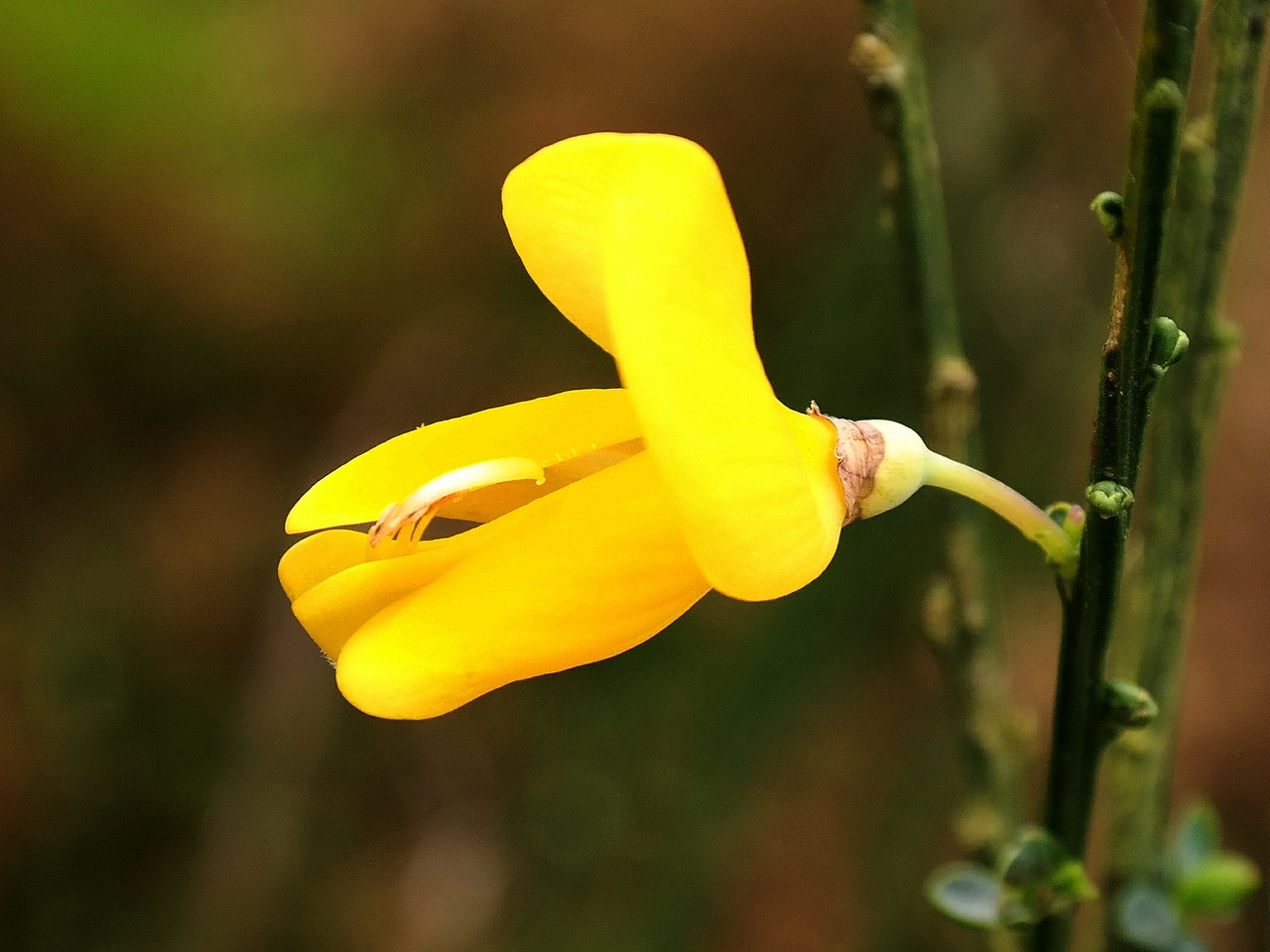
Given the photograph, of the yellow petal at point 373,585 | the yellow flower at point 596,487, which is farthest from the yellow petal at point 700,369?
the yellow petal at point 373,585

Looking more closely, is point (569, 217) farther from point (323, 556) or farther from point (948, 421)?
point (948, 421)

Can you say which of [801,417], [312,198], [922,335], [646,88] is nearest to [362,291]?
[312,198]

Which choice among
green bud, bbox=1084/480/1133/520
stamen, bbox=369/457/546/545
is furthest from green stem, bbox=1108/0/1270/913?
stamen, bbox=369/457/546/545

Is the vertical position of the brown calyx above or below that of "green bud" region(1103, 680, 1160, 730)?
above

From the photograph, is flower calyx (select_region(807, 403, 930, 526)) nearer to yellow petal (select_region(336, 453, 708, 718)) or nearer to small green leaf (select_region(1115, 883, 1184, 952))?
yellow petal (select_region(336, 453, 708, 718))

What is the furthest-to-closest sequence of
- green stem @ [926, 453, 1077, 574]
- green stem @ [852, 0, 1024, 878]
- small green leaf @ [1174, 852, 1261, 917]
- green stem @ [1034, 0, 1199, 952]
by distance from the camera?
small green leaf @ [1174, 852, 1261, 917] → green stem @ [852, 0, 1024, 878] → green stem @ [926, 453, 1077, 574] → green stem @ [1034, 0, 1199, 952]

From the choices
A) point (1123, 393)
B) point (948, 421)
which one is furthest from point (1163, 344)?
point (948, 421)

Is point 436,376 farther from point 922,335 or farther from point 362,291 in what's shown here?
point 922,335
